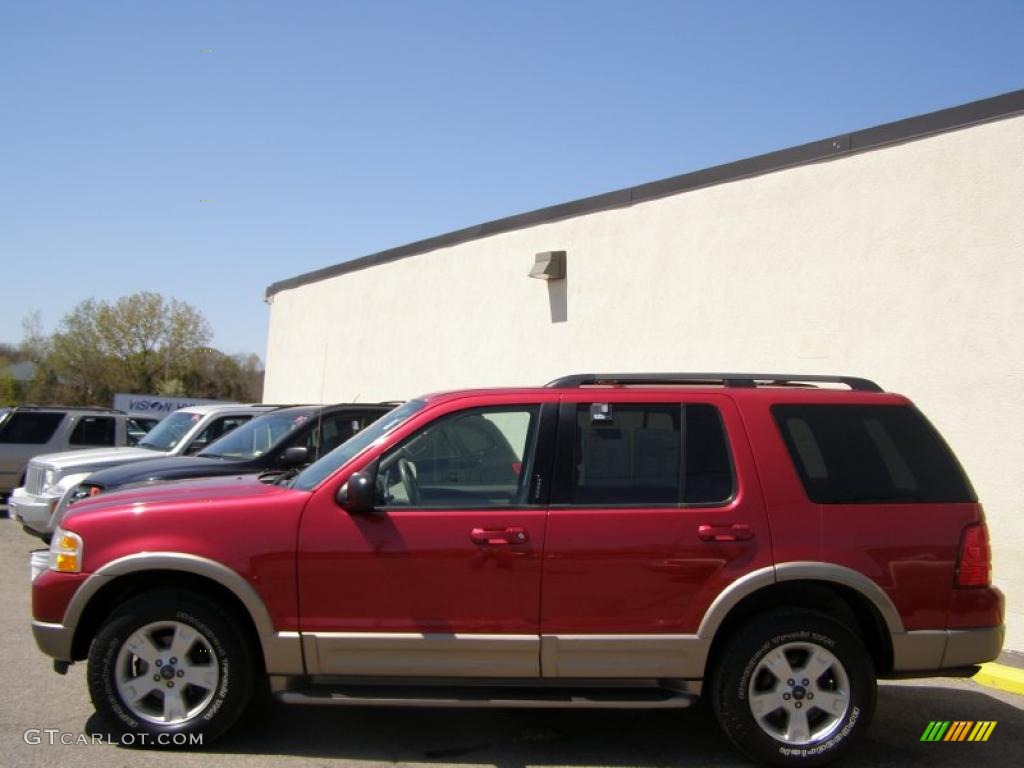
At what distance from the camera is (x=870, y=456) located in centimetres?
500

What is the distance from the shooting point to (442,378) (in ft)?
Answer: 47.9

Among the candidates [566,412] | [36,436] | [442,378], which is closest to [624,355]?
[442,378]

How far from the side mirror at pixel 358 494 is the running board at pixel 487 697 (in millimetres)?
892

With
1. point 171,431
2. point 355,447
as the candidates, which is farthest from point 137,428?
point 355,447

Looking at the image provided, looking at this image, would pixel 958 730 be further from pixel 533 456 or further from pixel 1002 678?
pixel 533 456

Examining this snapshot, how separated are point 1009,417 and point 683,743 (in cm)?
421

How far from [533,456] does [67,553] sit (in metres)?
2.42

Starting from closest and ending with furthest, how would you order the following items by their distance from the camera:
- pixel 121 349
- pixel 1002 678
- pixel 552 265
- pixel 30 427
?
1. pixel 1002 678
2. pixel 552 265
3. pixel 30 427
4. pixel 121 349

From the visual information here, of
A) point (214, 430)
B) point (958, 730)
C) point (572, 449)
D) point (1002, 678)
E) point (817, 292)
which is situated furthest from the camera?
point (214, 430)

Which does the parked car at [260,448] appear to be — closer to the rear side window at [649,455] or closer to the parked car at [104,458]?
the parked car at [104,458]

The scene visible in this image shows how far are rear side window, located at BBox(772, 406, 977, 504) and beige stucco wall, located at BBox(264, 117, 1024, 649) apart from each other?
3.10 m

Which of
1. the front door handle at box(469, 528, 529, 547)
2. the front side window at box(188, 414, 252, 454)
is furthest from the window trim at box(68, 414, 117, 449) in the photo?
the front door handle at box(469, 528, 529, 547)

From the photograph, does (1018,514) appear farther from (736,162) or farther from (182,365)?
(182,365)

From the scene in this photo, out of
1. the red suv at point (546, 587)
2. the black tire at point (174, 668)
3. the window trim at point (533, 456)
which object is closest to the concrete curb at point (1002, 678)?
the red suv at point (546, 587)
